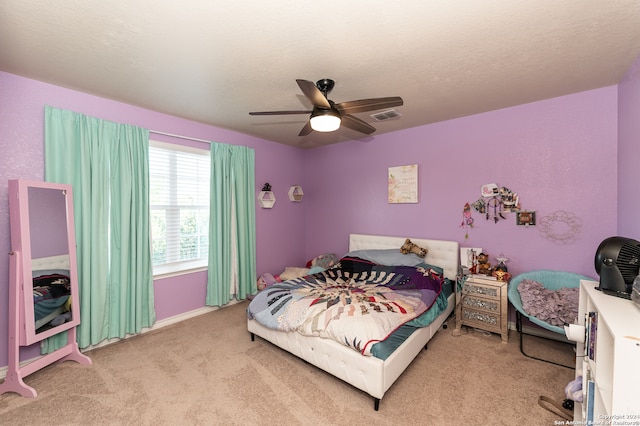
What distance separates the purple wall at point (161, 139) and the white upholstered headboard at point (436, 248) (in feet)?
4.98

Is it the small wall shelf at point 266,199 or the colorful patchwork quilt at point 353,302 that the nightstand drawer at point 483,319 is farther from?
the small wall shelf at point 266,199

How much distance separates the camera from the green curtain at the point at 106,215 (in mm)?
2492

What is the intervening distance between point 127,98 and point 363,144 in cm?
308

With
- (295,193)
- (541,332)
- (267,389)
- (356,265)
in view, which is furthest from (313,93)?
(541,332)

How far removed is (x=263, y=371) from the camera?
7.55ft

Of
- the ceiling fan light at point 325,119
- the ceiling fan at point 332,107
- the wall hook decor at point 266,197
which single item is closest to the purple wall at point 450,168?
the wall hook decor at point 266,197

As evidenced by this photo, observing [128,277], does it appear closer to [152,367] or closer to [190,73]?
[152,367]

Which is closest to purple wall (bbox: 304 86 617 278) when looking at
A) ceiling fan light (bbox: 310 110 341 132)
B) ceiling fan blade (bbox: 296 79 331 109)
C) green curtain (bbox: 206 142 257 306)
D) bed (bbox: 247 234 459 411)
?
bed (bbox: 247 234 459 411)

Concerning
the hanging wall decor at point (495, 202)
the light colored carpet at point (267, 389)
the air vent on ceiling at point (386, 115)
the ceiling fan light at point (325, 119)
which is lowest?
the light colored carpet at point (267, 389)

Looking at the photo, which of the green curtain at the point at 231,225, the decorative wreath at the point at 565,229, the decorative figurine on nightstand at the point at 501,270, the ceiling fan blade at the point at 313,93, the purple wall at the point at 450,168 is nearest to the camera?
the ceiling fan blade at the point at 313,93

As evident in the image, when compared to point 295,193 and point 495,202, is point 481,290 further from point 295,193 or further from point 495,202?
point 295,193

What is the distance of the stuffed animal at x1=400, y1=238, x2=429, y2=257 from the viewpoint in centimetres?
354

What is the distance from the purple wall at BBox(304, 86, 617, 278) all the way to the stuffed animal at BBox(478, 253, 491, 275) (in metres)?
0.17

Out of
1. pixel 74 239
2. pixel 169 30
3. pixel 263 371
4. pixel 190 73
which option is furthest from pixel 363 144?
pixel 74 239
